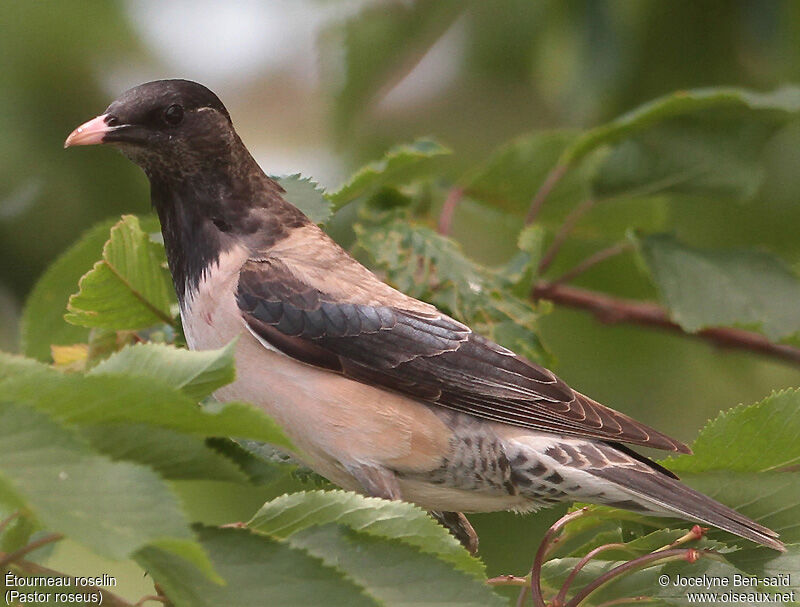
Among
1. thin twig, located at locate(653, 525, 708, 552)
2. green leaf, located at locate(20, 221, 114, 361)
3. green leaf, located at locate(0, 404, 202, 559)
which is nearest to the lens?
green leaf, located at locate(0, 404, 202, 559)

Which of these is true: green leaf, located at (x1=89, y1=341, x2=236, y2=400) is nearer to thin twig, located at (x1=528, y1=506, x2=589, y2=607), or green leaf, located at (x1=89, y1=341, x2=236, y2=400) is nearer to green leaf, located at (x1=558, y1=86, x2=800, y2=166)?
thin twig, located at (x1=528, y1=506, x2=589, y2=607)

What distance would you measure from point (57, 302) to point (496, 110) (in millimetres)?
4104

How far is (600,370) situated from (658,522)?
337cm

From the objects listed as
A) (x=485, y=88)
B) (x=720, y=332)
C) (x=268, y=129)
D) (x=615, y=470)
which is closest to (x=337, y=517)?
(x=615, y=470)

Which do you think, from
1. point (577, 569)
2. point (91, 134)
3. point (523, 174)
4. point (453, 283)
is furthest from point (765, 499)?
point (91, 134)

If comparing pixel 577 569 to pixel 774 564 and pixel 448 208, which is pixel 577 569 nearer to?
pixel 774 564

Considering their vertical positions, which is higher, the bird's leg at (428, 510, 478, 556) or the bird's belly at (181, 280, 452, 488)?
the bird's belly at (181, 280, 452, 488)

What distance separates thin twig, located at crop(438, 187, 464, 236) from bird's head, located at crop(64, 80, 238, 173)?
1.22 meters

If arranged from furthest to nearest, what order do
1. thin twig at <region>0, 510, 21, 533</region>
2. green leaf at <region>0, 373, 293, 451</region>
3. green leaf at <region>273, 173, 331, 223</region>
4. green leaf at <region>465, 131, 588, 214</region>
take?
green leaf at <region>465, 131, 588, 214</region> < green leaf at <region>273, 173, 331, 223</region> < thin twig at <region>0, 510, 21, 533</region> < green leaf at <region>0, 373, 293, 451</region>

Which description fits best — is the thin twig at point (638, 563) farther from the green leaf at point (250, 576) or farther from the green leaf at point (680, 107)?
the green leaf at point (680, 107)

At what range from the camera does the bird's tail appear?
3.10m

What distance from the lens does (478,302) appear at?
13.9 feet

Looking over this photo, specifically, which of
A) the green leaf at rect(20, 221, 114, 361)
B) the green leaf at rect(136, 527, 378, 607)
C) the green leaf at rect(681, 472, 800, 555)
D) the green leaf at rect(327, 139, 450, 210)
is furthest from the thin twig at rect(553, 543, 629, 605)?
the green leaf at rect(20, 221, 114, 361)

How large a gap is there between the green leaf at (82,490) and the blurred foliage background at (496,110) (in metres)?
3.29
